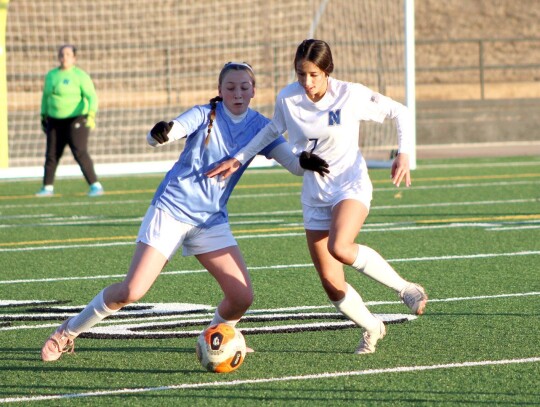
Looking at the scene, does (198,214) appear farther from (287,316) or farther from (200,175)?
(287,316)

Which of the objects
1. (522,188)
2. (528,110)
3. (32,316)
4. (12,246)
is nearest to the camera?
(32,316)

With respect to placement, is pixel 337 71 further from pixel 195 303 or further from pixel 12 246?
pixel 195 303

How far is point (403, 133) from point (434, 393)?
70.6 inches

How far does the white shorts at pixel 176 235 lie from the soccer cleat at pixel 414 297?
3.46 feet

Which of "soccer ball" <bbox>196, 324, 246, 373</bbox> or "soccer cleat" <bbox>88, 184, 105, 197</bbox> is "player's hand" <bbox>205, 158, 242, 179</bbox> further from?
"soccer cleat" <bbox>88, 184, 105, 197</bbox>

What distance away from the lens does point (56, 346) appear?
6914 mm

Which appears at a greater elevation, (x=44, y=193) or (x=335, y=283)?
(x=335, y=283)

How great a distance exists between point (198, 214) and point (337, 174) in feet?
2.92

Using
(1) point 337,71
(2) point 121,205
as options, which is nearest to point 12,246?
(2) point 121,205

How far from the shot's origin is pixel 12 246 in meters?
12.4

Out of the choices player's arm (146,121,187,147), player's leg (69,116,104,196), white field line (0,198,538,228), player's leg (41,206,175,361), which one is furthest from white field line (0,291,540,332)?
player's leg (69,116,104,196)

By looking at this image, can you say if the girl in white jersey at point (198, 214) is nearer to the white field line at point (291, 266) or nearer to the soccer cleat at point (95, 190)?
the white field line at point (291, 266)

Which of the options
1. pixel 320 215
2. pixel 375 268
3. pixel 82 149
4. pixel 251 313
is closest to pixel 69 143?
pixel 82 149

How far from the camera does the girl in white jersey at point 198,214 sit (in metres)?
6.72
